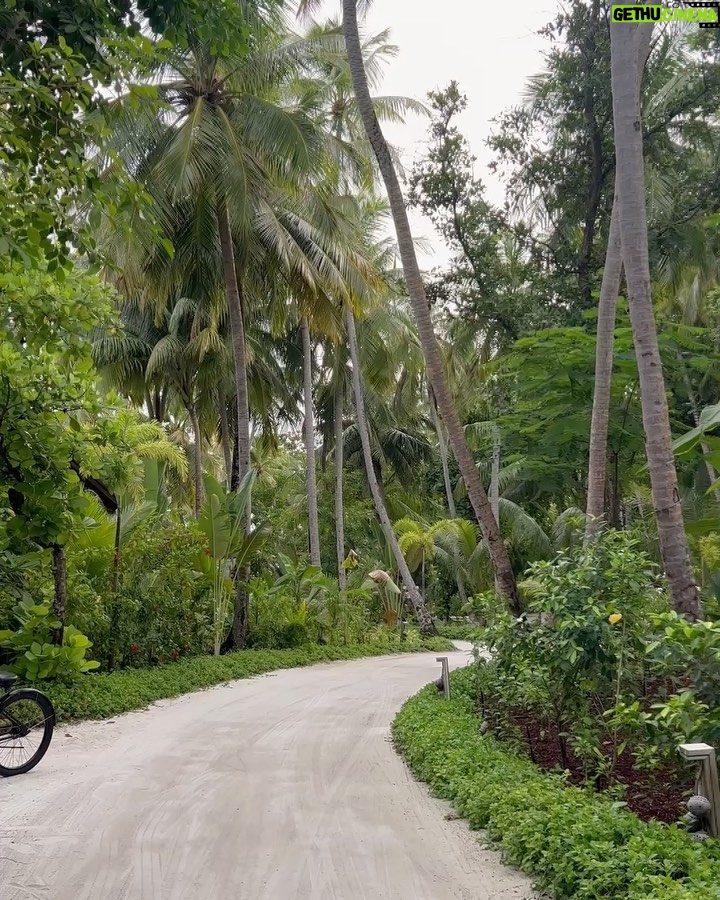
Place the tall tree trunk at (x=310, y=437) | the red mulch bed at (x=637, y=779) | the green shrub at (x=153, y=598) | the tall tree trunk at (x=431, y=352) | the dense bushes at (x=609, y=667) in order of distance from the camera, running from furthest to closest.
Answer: the tall tree trunk at (x=310, y=437) < the green shrub at (x=153, y=598) < the tall tree trunk at (x=431, y=352) < the red mulch bed at (x=637, y=779) < the dense bushes at (x=609, y=667)

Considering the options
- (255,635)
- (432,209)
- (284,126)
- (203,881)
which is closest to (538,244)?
(432,209)

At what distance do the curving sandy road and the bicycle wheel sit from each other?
189mm

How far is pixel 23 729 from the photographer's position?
671 cm

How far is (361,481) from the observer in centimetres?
3130

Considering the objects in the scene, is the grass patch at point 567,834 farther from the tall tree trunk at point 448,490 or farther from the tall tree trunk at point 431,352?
the tall tree trunk at point 448,490

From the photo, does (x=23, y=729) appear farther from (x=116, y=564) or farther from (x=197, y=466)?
(x=197, y=466)

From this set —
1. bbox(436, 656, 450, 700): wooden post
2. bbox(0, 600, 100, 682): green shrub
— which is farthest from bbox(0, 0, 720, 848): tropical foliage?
bbox(436, 656, 450, 700): wooden post

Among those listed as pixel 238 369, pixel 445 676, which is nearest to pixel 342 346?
pixel 238 369

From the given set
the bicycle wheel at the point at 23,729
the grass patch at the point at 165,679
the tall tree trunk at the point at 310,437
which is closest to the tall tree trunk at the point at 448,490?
the tall tree trunk at the point at 310,437

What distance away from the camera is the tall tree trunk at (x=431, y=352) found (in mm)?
9953

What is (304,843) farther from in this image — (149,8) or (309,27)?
(309,27)

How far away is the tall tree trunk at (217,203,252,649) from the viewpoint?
1569cm

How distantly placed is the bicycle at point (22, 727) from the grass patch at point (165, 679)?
93.1 inches

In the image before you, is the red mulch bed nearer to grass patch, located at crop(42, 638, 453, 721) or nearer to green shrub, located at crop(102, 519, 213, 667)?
grass patch, located at crop(42, 638, 453, 721)
